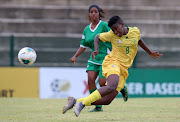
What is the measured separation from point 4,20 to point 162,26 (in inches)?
287

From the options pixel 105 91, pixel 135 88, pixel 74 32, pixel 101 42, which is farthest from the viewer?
pixel 74 32

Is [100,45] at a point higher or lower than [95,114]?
higher

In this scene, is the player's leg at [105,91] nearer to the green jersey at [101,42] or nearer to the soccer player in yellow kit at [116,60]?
the soccer player in yellow kit at [116,60]

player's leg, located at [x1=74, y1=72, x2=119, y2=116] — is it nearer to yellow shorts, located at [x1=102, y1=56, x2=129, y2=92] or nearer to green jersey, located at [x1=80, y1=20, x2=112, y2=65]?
yellow shorts, located at [x1=102, y1=56, x2=129, y2=92]

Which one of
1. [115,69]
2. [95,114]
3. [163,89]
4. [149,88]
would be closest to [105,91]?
[115,69]

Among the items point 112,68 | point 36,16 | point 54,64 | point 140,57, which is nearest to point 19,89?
point 54,64

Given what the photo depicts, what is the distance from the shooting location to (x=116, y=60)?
6.80 m

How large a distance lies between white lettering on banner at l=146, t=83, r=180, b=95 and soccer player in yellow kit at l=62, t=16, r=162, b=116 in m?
7.21

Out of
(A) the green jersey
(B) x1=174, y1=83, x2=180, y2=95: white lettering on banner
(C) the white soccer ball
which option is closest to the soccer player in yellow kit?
(A) the green jersey

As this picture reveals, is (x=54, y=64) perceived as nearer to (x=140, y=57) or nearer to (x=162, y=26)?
(x=140, y=57)

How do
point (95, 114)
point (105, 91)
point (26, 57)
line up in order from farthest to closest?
point (26, 57)
point (95, 114)
point (105, 91)

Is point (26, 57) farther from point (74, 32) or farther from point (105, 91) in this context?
point (74, 32)

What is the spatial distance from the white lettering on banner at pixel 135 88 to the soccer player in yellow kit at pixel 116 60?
6996 mm

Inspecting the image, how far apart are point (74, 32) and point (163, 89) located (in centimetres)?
564
